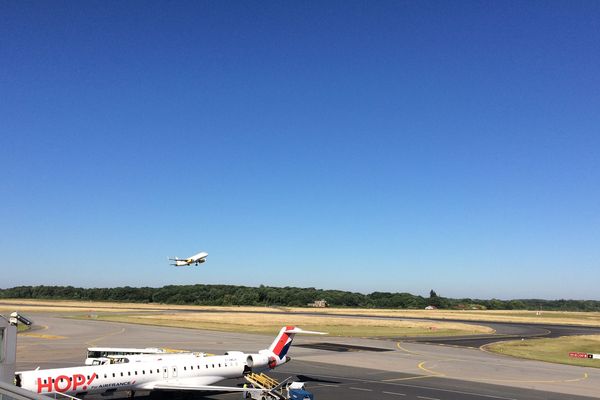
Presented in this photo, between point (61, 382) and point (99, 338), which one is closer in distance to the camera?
point (61, 382)

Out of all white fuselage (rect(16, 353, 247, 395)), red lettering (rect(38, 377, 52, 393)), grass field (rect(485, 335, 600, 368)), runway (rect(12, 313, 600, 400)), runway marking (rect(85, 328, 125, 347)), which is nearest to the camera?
red lettering (rect(38, 377, 52, 393))

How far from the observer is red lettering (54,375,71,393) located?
2806 cm

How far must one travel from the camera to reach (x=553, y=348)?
75875mm

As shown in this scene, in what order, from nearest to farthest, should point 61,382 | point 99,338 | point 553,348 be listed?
point 61,382 → point 553,348 → point 99,338

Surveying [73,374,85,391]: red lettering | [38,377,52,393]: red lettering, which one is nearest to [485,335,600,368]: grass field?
[73,374,85,391]: red lettering

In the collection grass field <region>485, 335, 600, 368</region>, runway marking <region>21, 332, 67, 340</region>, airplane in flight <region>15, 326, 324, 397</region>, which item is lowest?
grass field <region>485, 335, 600, 368</region>

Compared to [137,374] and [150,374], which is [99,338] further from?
[137,374]

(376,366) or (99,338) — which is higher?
(376,366)

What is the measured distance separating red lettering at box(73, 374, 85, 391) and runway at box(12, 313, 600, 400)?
22.0 ft

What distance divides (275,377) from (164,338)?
39.0 m

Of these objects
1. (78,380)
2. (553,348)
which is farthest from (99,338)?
(553,348)

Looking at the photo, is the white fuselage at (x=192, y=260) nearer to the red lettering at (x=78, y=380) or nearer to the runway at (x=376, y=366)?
the runway at (x=376, y=366)

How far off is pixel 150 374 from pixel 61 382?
5357 mm

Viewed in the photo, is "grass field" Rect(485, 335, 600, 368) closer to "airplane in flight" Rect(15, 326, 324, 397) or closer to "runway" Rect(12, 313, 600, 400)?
"runway" Rect(12, 313, 600, 400)
